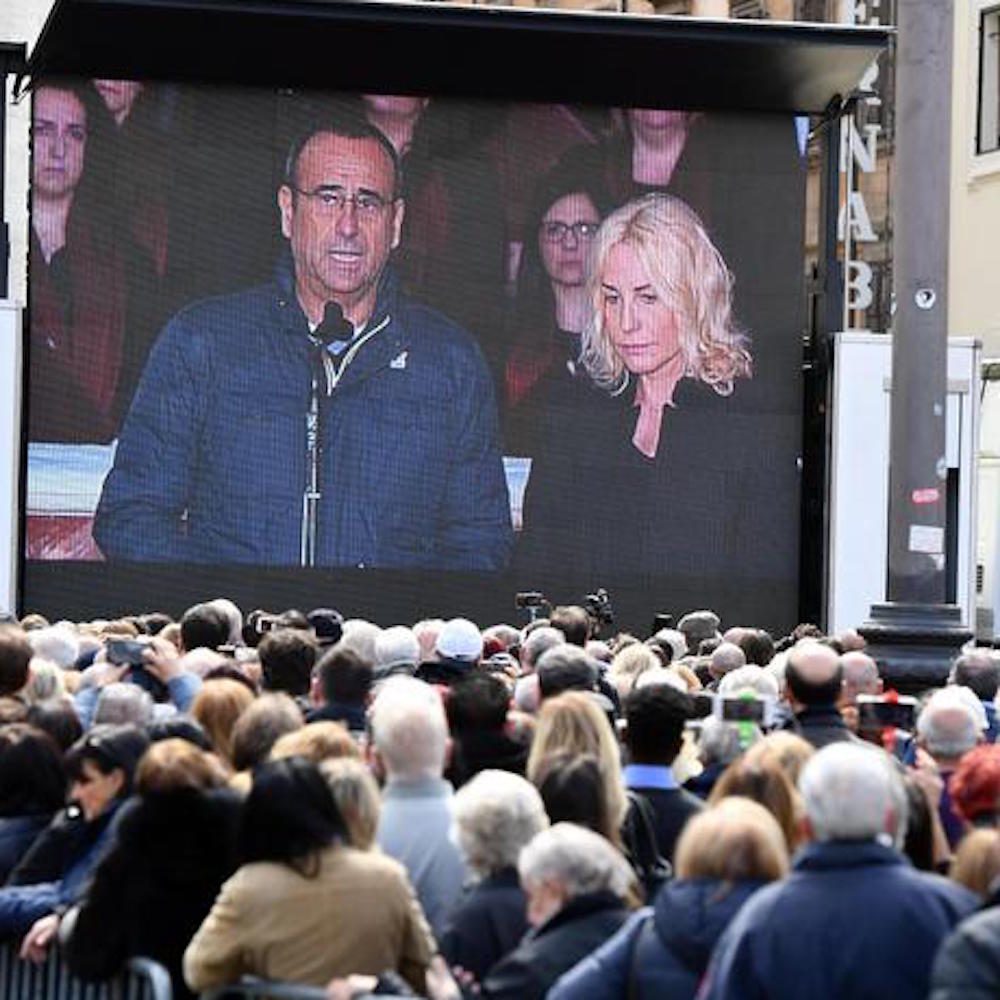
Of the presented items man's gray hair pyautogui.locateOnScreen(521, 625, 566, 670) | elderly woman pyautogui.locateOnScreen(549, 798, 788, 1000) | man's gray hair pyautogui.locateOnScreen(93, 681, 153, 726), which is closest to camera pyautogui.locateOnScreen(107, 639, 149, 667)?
man's gray hair pyautogui.locateOnScreen(93, 681, 153, 726)

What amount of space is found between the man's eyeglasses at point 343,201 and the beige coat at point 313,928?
→ 20338 mm

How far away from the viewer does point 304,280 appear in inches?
1078

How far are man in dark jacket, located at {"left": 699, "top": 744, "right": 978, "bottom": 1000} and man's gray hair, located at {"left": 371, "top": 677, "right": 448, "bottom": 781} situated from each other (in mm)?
2218

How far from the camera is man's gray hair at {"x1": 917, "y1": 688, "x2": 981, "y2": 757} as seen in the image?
392 inches

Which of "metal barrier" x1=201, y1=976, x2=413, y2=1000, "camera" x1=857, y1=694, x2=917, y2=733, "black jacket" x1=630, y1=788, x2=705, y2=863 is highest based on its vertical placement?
"camera" x1=857, y1=694, x2=917, y2=733

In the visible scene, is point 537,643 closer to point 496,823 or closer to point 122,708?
point 122,708

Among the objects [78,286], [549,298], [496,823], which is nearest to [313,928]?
[496,823]

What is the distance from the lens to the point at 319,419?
2725 centimetres

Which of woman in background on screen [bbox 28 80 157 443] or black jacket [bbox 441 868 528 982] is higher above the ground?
woman in background on screen [bbox 28 80 157 443]

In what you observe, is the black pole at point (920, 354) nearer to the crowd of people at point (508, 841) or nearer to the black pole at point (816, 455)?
the crowd of people at point (508, 841)

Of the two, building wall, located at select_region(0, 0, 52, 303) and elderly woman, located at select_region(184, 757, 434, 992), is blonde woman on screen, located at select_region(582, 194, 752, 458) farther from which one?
elderly woman, located at select_region(184, 757, 434, 992)

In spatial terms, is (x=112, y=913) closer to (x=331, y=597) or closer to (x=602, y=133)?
(x=331, y=597)

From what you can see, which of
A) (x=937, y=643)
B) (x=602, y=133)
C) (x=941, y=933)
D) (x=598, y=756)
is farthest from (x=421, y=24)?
(x=941, y=933)

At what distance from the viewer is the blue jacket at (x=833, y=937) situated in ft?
21.3
